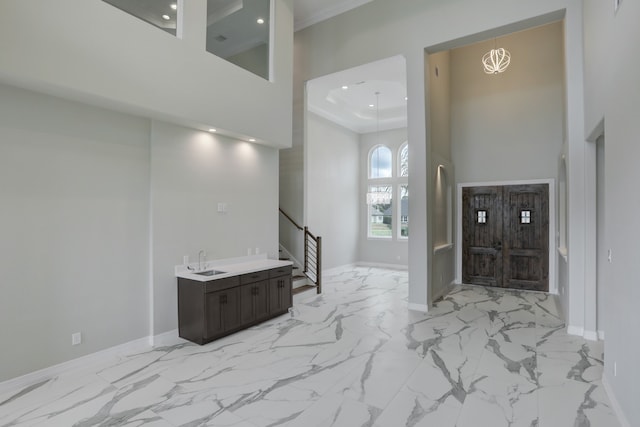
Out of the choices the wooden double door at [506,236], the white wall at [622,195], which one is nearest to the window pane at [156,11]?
the white wall at [622,195]

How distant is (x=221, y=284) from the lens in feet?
14.4

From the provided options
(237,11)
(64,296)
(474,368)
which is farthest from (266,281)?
(237,11)

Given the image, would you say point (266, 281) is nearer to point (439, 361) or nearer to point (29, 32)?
point (439, 361)

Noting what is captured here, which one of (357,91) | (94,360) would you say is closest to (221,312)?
(94,360)

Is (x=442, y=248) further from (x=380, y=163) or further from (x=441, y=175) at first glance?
(x=380, y=163)

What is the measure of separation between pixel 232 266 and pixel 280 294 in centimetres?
89

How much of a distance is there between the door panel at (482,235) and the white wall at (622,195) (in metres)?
4.34

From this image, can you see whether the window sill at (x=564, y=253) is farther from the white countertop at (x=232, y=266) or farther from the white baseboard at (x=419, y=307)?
the white countertop at (x=232, y=266)

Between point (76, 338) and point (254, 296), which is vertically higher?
point (254, 296)

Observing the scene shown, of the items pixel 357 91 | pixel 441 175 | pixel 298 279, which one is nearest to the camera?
pixel 298 279

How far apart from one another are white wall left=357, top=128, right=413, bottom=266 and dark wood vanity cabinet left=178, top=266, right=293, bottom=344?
5.69 m

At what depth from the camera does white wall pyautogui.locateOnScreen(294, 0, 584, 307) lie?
4547 millimetres

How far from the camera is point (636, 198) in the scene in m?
Result: 2.28

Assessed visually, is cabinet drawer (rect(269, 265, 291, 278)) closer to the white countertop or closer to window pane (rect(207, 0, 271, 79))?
the white countertop
